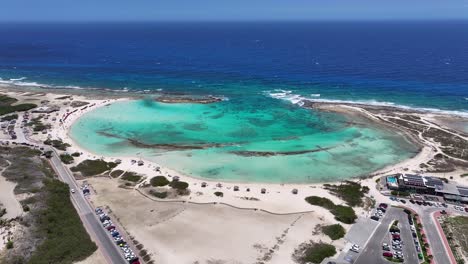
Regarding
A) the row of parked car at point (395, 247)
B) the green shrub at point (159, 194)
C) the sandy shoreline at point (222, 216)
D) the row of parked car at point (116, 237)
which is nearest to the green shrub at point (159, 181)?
the sandy shoreline at point (222, 216)

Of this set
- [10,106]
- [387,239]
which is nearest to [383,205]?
[387,239]

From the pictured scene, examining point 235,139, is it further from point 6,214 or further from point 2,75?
point 2,75

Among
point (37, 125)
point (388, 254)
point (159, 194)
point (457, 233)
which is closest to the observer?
point (388, 254)

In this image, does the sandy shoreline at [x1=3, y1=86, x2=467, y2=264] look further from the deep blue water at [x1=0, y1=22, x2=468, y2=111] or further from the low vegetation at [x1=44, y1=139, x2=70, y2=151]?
the deep blue water at [x1=0, y1=22, x2=468, y2=111]

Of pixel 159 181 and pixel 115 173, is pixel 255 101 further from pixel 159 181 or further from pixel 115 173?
pixel 115 173

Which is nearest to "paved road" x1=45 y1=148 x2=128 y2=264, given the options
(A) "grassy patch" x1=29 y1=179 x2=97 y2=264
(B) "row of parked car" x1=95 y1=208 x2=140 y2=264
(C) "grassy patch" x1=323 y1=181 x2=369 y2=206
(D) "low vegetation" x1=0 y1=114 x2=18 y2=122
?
(B) "row of parked car" x1=95 y1=208 x2=140 y2=264

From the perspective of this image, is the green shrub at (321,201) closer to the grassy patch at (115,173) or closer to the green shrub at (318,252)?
the green shrub at (318,252)
